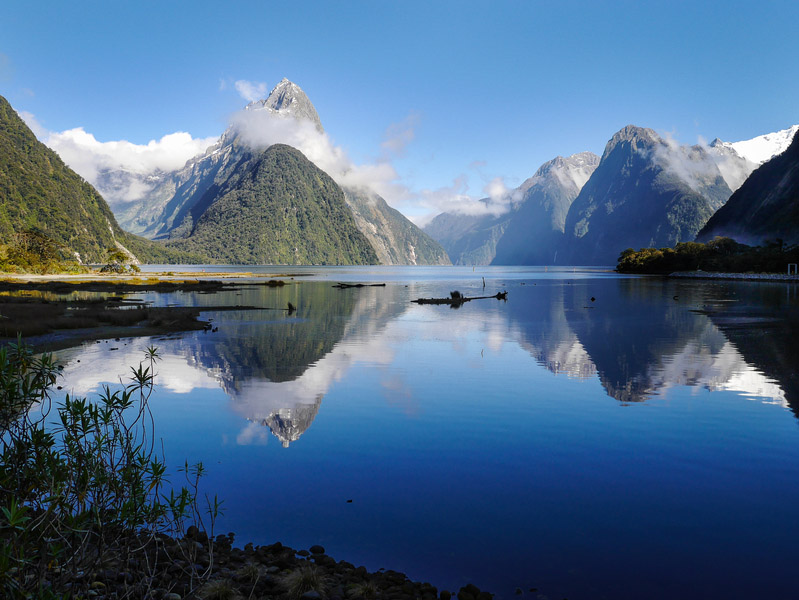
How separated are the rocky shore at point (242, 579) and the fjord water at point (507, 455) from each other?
0.66 metres

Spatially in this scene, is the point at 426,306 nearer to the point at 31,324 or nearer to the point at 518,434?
the point at 31,324

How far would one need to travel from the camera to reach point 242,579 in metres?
8.34

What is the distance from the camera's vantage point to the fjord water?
952 cm

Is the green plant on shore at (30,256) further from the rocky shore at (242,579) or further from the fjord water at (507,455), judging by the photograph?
the rocky shore at (242,579)

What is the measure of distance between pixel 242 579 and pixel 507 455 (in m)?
8.55

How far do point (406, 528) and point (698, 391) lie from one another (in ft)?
57.2

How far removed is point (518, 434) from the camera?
17094 millimetres

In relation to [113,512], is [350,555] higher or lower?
lower

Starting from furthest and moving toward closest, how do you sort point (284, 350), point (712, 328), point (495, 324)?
point (495, 324), point (712, 328), point (284, 350)

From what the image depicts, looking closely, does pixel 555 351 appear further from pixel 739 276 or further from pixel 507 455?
pixel 739 276

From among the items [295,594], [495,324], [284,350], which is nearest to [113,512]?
[295,594]

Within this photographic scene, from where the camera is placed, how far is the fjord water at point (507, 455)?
9516 millimetres

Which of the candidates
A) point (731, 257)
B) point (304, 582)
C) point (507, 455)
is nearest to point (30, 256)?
point (507, 455)

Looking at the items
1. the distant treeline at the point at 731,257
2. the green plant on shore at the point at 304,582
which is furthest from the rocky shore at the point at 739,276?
the green plant on shore at the point at 304,582
